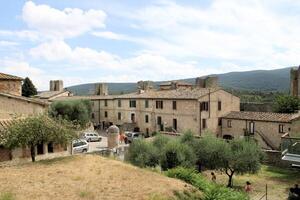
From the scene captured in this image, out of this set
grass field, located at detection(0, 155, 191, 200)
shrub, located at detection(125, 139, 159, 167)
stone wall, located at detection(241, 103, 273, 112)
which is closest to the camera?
grass field, located at detection(0, 155, 191, 200)

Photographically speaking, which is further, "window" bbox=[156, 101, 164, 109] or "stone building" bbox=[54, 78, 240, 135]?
"window" bbox=[156, 101, 164, 109]

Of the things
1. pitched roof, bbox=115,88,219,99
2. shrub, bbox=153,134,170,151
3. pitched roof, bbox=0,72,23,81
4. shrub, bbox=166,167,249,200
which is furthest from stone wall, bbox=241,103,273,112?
shrub, bbox=166,167,249,200

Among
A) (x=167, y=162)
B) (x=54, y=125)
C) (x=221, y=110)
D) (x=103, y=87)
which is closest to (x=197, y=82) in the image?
(x=221, y=110)

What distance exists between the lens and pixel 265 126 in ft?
142

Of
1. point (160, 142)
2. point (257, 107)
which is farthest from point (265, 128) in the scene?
point (160, 142)

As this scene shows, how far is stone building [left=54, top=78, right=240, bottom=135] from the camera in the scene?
4806cm

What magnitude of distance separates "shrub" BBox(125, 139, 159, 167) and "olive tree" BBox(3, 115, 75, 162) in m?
10.0

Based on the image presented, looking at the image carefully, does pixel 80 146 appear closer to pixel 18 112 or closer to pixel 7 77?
pixel 7 77

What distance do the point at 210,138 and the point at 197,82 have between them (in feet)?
105

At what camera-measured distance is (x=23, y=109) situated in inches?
990

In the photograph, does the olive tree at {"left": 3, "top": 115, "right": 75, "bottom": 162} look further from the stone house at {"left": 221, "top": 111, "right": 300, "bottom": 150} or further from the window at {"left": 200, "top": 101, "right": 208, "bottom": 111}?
the window at {"left": 200, "top": 101, "right": 208, "bottom": 111}

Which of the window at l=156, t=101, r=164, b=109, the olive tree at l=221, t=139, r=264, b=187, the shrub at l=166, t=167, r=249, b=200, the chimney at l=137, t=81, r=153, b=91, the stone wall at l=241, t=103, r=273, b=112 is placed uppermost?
the chimney at l=137, t=81, r=153, b=91

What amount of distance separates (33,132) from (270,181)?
2168cm

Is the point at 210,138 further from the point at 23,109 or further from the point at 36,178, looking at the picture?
the point at 36,178
